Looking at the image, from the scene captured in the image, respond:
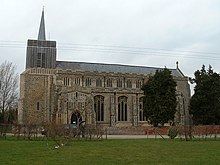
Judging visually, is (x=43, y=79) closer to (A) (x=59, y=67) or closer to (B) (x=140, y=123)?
A: (A) (x=59, y=67)

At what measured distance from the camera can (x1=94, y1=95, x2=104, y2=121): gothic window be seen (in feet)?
191

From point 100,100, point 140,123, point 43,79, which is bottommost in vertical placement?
point 140,123

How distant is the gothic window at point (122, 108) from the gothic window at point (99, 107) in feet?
10.5

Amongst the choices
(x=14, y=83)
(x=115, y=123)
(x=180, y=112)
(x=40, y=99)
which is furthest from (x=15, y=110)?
(x=180, y=112)

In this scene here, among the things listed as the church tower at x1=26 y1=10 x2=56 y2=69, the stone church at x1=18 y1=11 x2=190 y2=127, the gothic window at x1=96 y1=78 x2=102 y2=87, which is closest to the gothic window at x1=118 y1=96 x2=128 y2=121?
the stone church at x1=18 y1=11 x2=190 y2=127

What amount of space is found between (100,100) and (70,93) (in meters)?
8.50

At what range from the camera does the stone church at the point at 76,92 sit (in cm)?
5241

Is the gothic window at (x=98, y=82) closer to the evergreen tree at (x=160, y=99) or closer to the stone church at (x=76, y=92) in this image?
the stone church at (x=76, y=92)

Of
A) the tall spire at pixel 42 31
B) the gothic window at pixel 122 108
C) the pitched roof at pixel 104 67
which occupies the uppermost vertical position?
the tall spire at pixel 42 31

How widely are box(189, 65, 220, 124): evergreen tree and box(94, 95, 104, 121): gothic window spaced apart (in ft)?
51.9

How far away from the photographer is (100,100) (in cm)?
5916

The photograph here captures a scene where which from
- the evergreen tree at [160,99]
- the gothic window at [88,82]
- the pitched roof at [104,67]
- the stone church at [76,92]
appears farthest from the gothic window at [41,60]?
the evergreen tree at [160,99]

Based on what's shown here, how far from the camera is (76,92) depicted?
52.4 m

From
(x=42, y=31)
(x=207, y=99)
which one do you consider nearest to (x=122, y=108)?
(x=207, y=99)
